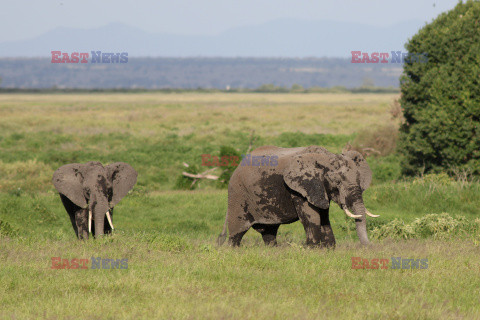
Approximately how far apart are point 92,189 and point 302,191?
4.43m

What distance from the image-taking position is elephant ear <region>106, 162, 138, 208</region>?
43.6ft

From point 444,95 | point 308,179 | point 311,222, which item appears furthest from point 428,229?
point 444,95

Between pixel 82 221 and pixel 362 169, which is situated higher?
pixel 362 169

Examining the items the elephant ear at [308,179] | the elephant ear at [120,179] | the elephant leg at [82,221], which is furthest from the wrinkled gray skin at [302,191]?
the elephant leg at [82,221]

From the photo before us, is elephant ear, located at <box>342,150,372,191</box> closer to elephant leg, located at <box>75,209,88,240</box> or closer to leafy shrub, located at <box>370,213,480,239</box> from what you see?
leafy shrub, located at <box>370,213,480,239</box>

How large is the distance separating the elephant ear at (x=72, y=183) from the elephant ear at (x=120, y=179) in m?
0.62

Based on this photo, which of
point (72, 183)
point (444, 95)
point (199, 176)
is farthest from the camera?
point (199, 176)

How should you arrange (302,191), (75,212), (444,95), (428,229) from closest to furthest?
(302,191) < (75,212) < (428,229) < (444,95)

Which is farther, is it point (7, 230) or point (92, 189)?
point (7, 230)

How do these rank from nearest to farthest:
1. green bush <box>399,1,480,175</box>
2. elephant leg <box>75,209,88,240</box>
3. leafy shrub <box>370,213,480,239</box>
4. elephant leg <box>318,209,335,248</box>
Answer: elephant leg <box>318,209,335,248</box>
elephant leg <box>75,209,88,240</box>
leafy shrub <box>370,213,480,239</box>
green bush <box>399,1,480,175</box>

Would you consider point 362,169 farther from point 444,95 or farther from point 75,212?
point 444,95

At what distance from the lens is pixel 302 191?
1088 cm

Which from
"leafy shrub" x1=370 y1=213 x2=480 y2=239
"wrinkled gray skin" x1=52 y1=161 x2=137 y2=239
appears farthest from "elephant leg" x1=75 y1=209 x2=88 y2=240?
"leafy shrub" x1=370 y1=213 x2=480 y2=239

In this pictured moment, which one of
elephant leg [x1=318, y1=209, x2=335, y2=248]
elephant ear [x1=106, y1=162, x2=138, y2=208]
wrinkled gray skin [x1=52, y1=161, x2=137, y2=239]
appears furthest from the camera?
elephant ear [x1=106, y1=162, x2=138, y2=208]
